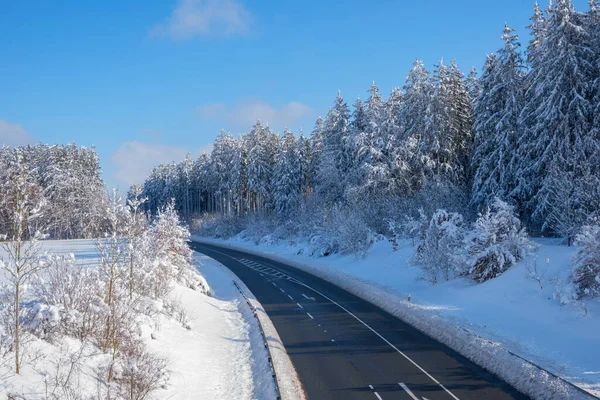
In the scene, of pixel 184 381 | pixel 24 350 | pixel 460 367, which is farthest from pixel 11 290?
pixel 460 367

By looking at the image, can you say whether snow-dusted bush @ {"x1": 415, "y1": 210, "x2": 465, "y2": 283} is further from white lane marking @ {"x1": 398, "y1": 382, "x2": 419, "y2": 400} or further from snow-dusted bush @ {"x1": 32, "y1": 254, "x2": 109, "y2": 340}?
snow-dusted bush @ {"x1": 32, "y1": 254, "x2": 109, "y2": 340}

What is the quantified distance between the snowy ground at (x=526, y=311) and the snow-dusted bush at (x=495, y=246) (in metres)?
0.74

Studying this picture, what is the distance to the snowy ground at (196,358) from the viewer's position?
26.5ft

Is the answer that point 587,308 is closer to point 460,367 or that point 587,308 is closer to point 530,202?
point 460,367

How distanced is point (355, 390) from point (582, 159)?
21250 mm

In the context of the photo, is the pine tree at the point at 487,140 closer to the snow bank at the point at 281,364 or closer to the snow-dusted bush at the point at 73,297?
the snow bank at the point at 281,364

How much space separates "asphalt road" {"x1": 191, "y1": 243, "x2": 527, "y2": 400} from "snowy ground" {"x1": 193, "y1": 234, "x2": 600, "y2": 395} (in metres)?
1.76

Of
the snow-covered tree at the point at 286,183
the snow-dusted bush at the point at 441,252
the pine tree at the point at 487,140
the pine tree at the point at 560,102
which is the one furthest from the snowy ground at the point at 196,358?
the snow-covered tree at the point at 286,183

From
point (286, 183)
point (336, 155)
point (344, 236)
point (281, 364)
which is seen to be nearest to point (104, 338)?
point (281, 364)

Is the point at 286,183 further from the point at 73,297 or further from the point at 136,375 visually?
the point at 136,375

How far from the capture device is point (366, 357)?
44.0 ft

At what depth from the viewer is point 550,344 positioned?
13.2 metres

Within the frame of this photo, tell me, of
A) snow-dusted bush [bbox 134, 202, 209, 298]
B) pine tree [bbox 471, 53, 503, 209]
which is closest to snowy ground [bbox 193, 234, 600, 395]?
pine tree [bbox 471, 53, 503, 209]

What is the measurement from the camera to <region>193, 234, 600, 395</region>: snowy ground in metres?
12.0
